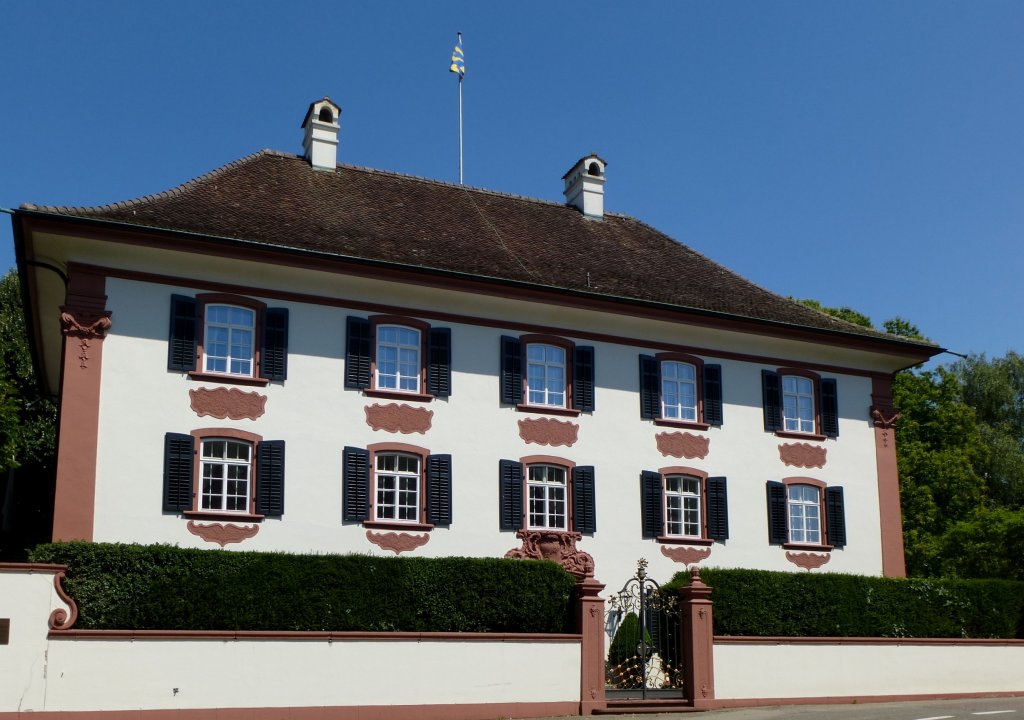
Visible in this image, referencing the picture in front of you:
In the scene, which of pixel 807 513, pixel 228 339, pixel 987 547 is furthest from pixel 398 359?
pixel 987 547

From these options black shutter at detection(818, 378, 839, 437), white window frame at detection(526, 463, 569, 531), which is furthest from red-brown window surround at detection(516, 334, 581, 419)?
black shutter at detection(818, 378, 839, 437)

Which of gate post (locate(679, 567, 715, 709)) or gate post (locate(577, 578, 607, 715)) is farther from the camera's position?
gate post (locate(679, 567, 715, 709))

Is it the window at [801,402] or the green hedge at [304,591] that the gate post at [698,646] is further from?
the window at [801,402]

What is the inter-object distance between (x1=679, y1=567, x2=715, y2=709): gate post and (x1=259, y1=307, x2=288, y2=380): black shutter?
876 cm

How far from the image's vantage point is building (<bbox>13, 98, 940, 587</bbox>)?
22.7 metres

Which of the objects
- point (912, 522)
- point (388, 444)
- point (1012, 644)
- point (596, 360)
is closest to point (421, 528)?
point (388, 444)

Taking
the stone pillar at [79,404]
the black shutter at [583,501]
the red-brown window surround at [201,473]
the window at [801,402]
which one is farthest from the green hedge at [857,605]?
the stone pillar at [79,404]

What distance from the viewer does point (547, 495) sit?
86.0 ft

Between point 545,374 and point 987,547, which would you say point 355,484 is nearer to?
point 545,374

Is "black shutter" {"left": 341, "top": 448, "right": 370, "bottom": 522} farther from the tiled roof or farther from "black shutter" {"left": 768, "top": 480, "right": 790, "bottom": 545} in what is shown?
"black shutter" {"left": 768, "top": 480, "right": 790, "bottom": 545}

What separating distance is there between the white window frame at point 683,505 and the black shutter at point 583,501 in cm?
188

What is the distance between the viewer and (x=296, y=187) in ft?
91.2

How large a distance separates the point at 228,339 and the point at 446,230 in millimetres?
6517

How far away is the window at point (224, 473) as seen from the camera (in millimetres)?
22578
